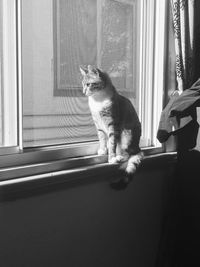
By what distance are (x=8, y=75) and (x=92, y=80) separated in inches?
13.1

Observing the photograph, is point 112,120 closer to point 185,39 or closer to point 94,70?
point 94,70

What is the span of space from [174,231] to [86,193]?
0.51 metres

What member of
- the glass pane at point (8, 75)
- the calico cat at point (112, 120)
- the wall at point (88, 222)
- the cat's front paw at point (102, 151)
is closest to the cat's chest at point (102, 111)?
the calico cat at point (112, 120)

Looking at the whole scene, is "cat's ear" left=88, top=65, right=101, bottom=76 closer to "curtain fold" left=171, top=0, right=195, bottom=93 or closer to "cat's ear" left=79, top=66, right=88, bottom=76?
"cat's ear" left=79, top=66, right=88, bottom=76

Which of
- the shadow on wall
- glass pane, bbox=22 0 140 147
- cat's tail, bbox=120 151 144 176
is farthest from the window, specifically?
the shadow on wall

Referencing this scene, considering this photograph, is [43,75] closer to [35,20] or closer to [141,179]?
[35,20]

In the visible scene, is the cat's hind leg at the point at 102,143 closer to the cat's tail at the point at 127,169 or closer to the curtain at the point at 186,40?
the cat's tail at the point at 127,169

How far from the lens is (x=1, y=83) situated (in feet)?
3.74

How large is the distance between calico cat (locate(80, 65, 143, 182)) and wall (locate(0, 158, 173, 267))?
11cm

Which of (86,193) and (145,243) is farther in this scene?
(145,243)

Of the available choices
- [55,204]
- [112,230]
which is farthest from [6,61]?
[112,230]

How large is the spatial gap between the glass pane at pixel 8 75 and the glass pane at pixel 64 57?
4cm

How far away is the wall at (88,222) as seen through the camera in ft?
3.52

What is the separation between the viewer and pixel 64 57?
1.29 meters
